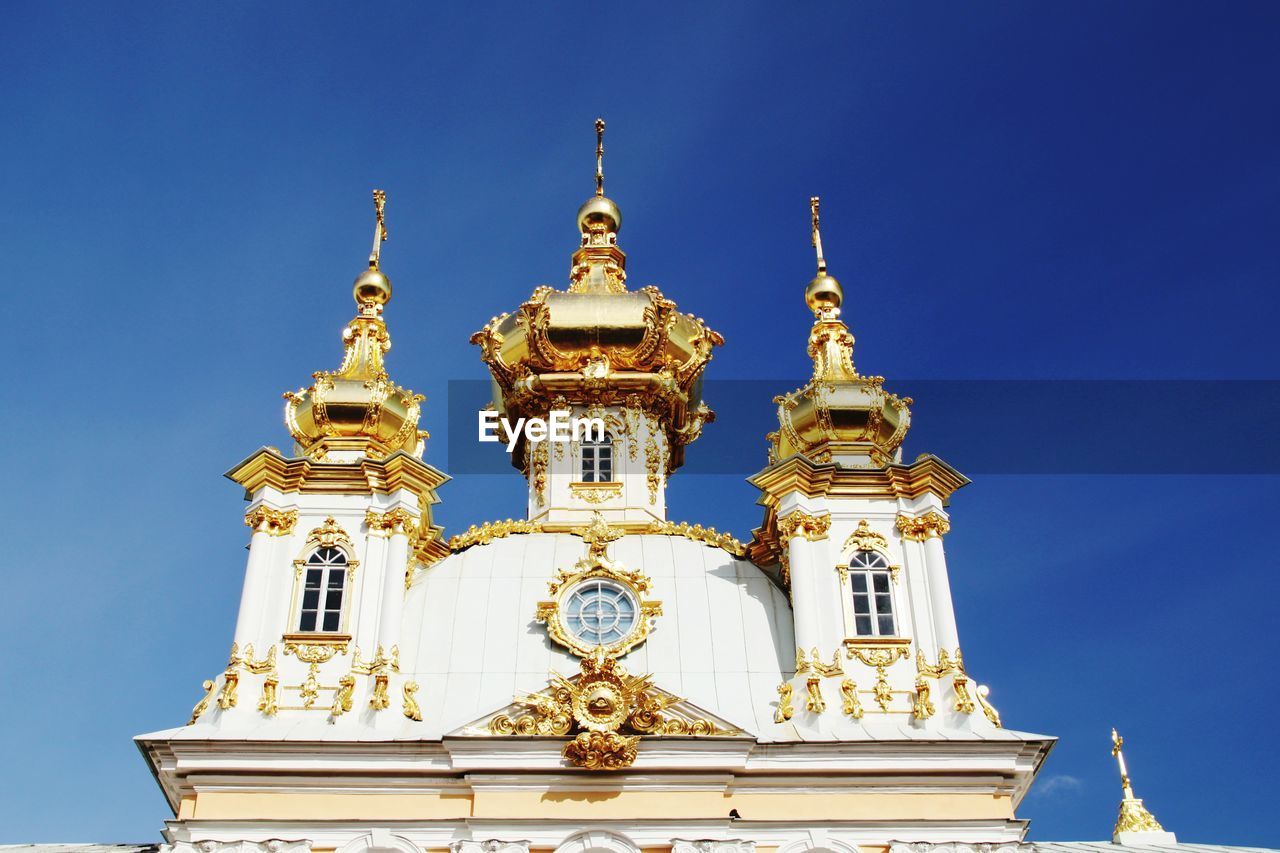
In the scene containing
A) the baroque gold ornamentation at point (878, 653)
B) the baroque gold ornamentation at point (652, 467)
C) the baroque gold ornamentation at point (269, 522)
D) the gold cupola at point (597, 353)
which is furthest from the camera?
the gold cupola at point (597, 353)

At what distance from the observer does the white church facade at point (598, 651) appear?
1989 cm

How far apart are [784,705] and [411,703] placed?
5.11 m

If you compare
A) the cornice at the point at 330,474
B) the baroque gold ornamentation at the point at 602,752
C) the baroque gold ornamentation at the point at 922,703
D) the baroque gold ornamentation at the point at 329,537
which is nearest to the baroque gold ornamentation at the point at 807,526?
the baroque gold ornamentation at the point at 922,703

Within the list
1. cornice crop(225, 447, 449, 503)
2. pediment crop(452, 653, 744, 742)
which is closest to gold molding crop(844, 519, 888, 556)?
pediment crop(452, 653, 744, 742)

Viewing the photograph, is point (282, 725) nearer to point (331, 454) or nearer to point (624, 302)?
point (331, 454)

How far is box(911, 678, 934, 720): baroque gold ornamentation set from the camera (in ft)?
68.5

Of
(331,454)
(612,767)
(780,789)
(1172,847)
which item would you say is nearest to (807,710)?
(780,789)

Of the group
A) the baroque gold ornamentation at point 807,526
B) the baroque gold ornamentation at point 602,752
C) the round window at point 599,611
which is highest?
the baroque gold ornamentation at point 807,526

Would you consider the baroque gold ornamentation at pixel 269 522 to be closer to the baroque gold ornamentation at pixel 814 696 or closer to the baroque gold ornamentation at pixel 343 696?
the baroque gold ornamentation at pixel 343 696

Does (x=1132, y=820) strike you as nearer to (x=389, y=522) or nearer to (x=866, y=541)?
(x=866, y=541)

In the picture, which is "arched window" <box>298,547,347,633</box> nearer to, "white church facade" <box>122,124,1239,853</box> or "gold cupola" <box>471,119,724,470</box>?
"white church facade" <box>122,124,1239,853</box>

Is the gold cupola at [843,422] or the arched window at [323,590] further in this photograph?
the gold cupola at [843,422]

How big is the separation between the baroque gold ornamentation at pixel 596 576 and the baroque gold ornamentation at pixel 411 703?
84.5 inches

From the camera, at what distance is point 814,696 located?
2105 cm
